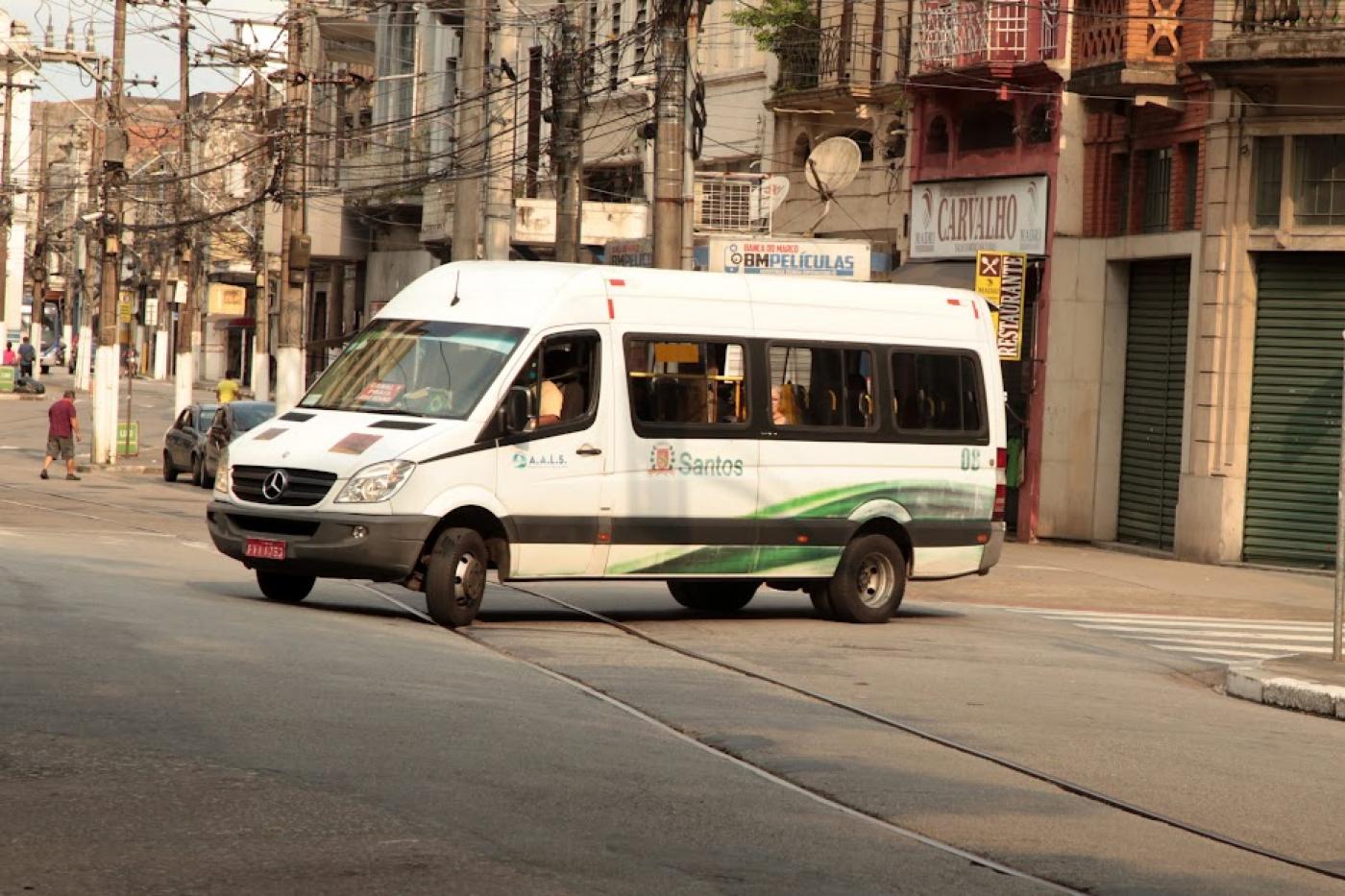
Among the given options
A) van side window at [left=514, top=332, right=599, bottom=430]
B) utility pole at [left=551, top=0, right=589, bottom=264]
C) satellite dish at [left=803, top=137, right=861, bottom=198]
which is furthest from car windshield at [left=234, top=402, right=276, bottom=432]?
van side window at [left=514, top=332, right=599, bottom=430]

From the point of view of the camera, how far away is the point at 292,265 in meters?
39.1

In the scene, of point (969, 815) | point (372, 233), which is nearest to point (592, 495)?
point (969, 815)

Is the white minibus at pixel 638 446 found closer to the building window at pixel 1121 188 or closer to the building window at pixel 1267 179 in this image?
the building window at pixel 1267 179

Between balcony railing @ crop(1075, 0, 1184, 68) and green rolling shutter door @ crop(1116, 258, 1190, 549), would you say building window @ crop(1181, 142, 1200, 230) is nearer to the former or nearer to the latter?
green rolling shutter door @ crop(1116, 258, 1190, 549)

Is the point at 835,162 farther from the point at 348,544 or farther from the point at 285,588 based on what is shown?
the point at 348,544

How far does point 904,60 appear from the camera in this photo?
35750 millimetres

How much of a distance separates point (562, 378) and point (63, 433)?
24.9m

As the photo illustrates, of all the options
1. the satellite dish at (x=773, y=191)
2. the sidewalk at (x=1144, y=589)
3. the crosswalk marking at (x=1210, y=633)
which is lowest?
the sidewalk at (x=1144, y=589)

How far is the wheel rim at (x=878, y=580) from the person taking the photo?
18516 mm

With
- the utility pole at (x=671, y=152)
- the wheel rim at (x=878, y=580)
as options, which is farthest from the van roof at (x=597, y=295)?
the utility pole at (x=671, y=152)

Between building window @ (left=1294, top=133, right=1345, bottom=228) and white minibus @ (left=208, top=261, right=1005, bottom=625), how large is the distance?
32.5ft

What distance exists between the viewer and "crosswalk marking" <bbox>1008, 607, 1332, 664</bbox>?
1845 cm

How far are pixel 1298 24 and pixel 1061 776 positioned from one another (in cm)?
1888

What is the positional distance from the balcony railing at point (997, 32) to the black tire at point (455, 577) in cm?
1774
